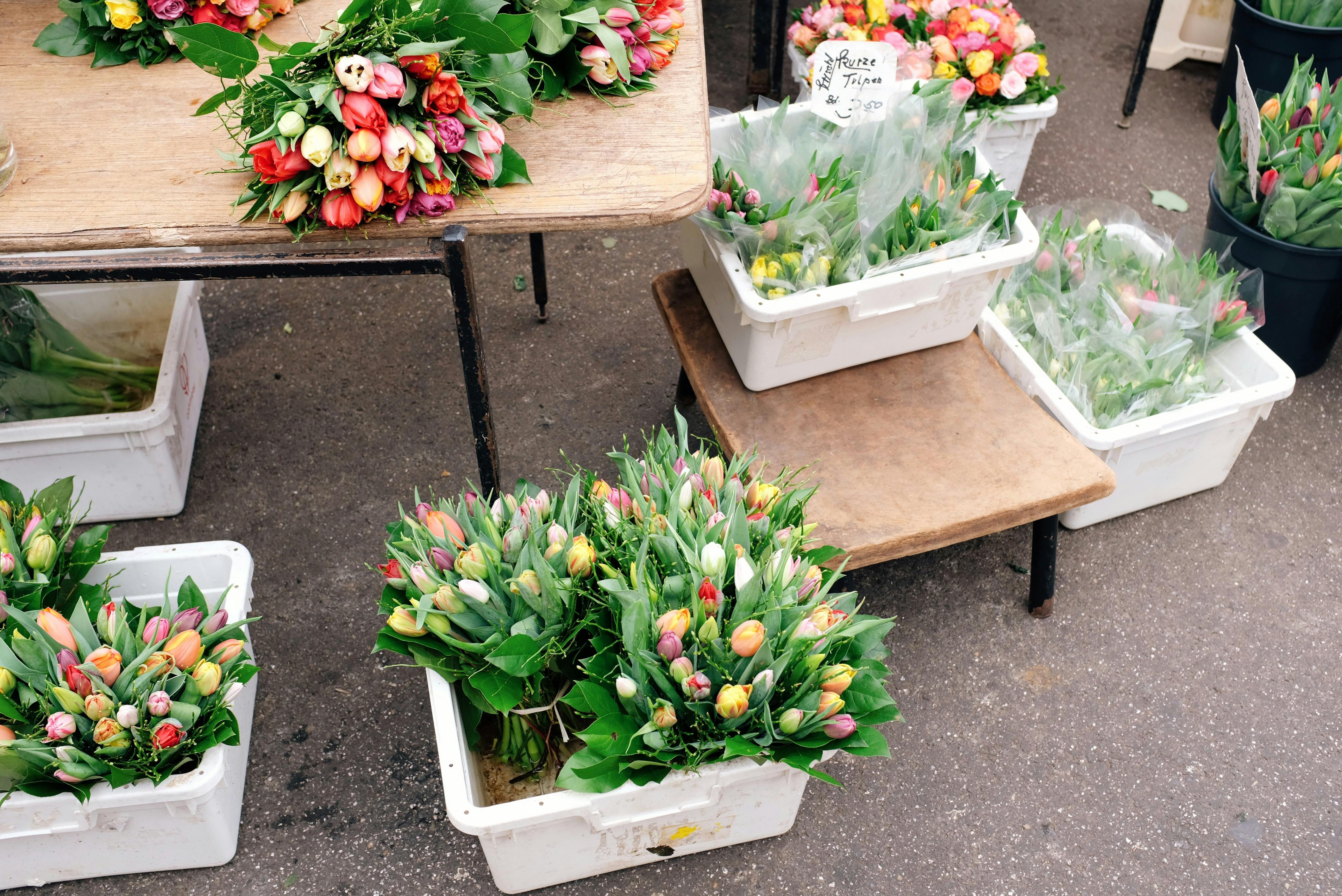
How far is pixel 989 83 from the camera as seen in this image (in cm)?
229

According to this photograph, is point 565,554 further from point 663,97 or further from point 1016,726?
point 1016,726

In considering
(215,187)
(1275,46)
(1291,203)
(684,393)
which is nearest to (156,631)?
(215,187)

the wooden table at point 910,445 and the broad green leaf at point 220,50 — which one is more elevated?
the broad green leaf at point 220,50

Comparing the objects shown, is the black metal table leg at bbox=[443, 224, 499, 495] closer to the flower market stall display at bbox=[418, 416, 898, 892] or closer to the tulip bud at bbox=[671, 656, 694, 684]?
the flower market stall display at bbox=[418, 416, 898, 892]

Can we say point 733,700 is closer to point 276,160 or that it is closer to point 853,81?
point 276,160

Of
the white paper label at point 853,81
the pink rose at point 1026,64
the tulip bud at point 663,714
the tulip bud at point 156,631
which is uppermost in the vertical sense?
the white paper label at point 853,81

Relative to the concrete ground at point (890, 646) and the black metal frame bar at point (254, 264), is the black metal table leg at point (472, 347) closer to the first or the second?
the black metal frame bar at point (254, 264)

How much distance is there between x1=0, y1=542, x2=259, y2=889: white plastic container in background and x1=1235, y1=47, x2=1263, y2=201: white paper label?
196 cm

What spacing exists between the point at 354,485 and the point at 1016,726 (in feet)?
4.39

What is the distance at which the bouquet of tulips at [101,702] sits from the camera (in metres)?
1.23

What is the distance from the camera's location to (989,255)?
1.60 metres

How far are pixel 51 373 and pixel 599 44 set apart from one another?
117cm

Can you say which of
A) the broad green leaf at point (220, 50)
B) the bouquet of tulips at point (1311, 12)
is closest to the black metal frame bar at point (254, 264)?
the broad green leaf at point (220, 50)

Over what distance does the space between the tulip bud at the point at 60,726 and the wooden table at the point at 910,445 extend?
38.3 inches
